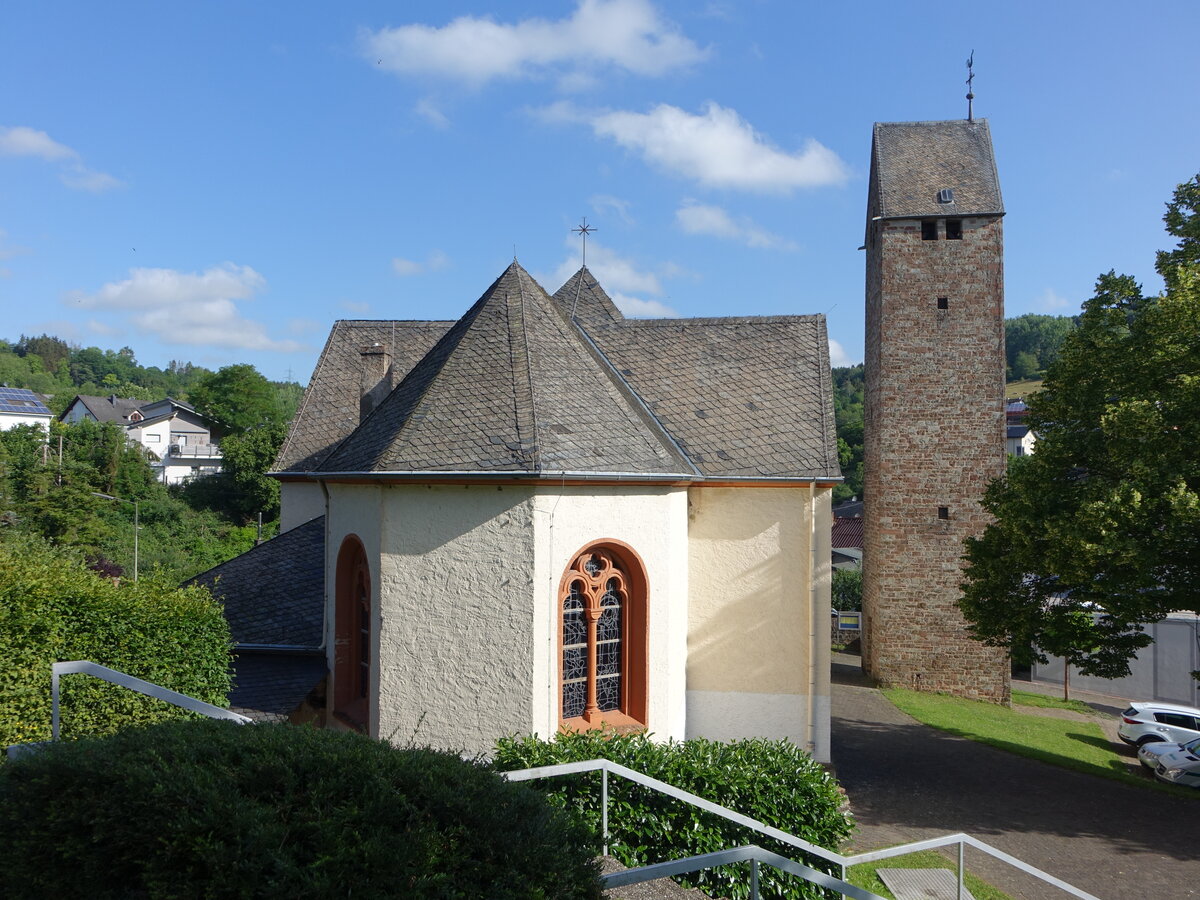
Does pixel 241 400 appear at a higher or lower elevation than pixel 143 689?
higher

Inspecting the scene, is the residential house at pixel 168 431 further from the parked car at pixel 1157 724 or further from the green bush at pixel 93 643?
the parked car at pixel 1157 724

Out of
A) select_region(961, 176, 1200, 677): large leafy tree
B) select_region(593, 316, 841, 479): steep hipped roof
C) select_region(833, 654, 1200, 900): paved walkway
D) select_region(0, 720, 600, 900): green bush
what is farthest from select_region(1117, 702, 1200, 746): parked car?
select_region(0, 720, 600, 900): green bush

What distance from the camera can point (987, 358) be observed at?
2695cm

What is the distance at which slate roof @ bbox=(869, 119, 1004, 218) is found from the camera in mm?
27297

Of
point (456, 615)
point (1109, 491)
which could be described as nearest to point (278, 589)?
point (456, 615)

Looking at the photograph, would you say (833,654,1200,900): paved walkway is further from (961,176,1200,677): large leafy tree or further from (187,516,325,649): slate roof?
(187,516,325,649): slate roof

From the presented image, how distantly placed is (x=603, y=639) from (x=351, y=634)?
431 cm

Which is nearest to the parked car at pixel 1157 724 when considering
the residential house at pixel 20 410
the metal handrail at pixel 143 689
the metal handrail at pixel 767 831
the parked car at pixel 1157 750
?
the parked car at pixel 1157 750

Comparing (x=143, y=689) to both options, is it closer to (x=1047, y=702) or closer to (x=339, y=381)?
(x=339, y=381)

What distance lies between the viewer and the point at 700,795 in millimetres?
9922

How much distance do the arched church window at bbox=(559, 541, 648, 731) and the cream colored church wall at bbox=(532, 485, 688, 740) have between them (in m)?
0.17

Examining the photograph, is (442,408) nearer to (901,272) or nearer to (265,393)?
(901,272)

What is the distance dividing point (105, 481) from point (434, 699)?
168ft

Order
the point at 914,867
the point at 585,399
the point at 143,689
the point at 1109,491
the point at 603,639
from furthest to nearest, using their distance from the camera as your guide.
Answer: the point at 1109,491, the point at 585,399, the point at 914,867, the point at 603,639, the point at 143,689
